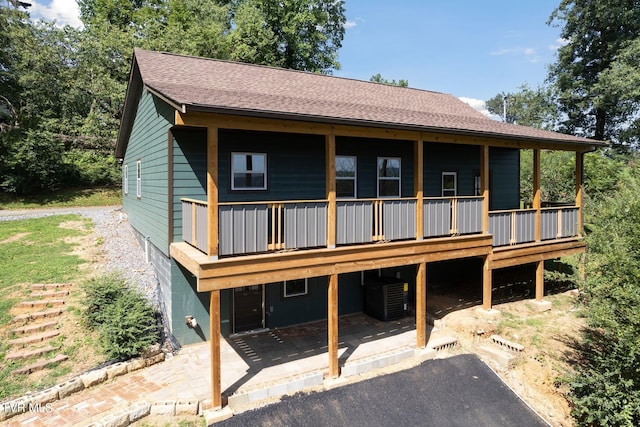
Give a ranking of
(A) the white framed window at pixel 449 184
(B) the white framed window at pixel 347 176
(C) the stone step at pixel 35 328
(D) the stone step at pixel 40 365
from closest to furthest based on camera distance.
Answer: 1. (D) the stone step at pixel 40 365
2. (C) the stone step at pixel 35 328
3. (B) the white framed window at pixel 347 176
4. (A) the white framed window at pixel 449 184

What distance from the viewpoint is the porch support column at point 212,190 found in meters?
6.55

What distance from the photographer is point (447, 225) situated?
9.66m

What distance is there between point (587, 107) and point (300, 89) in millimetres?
28548

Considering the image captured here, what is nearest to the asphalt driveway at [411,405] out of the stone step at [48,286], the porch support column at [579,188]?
the stone step at [48,286]

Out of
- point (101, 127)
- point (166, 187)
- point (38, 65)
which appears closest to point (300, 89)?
point (166, 187)

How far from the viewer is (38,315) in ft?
28.8

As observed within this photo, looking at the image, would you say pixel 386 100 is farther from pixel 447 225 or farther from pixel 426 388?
pixel 426 388

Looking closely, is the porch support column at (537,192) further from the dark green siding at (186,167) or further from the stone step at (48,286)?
the stone step at (48,286)

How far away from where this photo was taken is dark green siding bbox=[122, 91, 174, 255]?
916cm

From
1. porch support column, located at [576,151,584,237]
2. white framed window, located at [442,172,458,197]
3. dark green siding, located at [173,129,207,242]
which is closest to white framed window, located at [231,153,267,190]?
dark green siding, located at [173,129,207,242]

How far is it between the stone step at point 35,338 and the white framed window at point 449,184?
1148 centimetres

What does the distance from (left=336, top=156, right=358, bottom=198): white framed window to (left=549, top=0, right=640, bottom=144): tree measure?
25.0 metres

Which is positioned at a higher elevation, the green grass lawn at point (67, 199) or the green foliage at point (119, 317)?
the green grass lawn at point (67, 199)

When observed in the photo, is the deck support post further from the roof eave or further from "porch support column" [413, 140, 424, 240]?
"porch support column" [413, 140, 424, 240]
